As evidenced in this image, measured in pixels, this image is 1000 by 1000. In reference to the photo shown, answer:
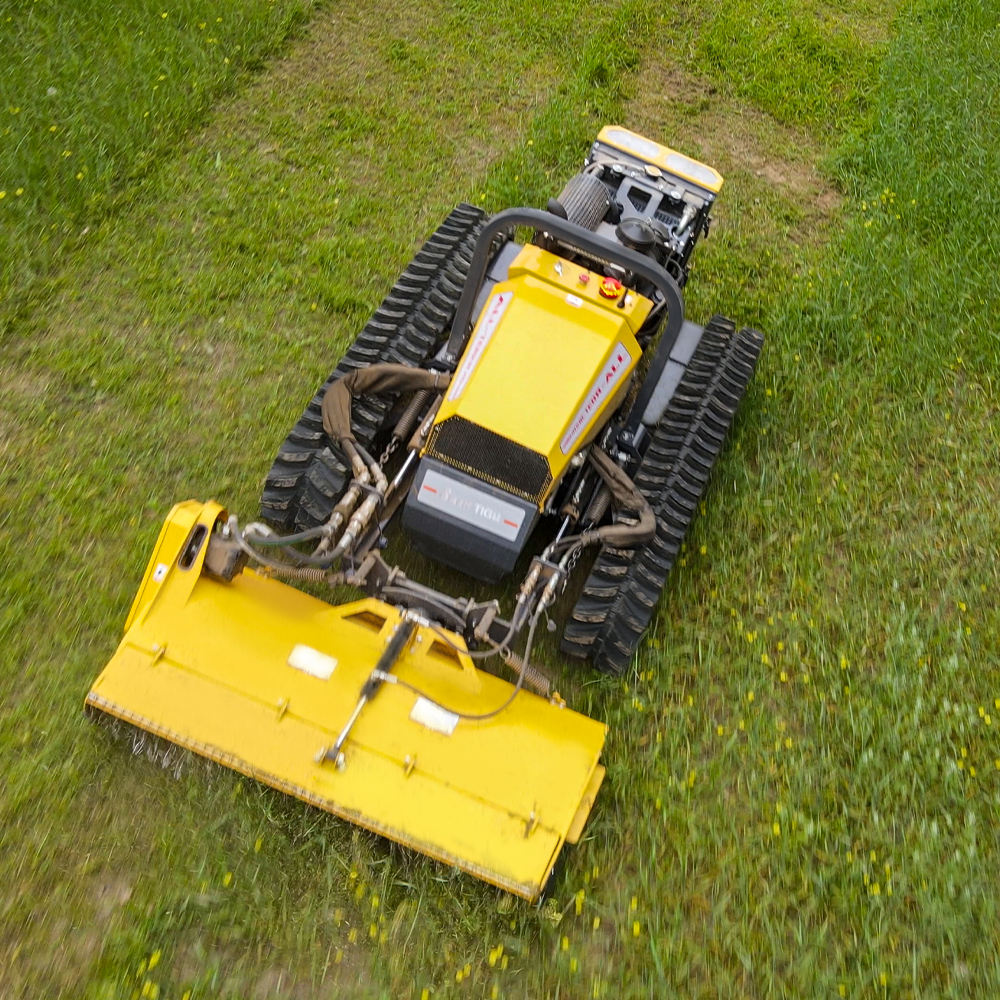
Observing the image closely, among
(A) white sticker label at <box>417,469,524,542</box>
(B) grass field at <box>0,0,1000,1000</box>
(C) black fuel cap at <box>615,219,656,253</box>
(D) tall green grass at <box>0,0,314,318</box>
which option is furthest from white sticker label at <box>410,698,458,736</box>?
(D) tall green grass at <box>0,0,314,318</box>

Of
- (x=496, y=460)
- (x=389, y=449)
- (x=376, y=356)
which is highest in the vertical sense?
(x=496, y=460)

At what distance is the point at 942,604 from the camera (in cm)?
477

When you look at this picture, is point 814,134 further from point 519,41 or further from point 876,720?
point 876,720

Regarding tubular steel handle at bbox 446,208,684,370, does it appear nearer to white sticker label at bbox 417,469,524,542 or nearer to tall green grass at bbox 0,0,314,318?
white sticker label at bbox 417,469,524,542

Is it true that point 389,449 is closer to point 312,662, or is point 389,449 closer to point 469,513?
point 469,513

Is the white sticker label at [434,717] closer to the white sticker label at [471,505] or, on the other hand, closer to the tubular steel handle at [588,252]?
the white sticker label at [471,505]

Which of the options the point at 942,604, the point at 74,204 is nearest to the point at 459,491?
the point at 942,604

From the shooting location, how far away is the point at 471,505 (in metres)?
3.73

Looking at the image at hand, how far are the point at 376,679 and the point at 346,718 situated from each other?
0.19 m

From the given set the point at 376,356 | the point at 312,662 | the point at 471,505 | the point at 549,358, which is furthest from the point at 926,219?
the point at 312,662

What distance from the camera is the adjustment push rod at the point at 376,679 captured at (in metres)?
3.29

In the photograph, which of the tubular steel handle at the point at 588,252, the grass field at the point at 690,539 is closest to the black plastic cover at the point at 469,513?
the grass field at the point at 690,539

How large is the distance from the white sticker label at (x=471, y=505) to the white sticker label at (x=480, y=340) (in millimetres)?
417

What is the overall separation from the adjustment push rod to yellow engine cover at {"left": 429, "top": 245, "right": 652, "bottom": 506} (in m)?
0.87
